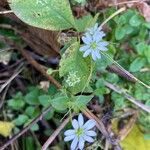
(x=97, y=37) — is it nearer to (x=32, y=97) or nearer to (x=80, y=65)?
(x=80, y=65)

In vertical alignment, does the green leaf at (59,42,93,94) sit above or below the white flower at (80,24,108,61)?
below

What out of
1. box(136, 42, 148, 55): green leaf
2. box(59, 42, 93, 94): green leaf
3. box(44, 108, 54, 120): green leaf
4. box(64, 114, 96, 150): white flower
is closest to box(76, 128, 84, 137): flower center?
box(64, 114, 96, 150): white flower

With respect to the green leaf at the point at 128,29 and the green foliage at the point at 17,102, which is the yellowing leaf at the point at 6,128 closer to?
the green foliage at the point at 17,102

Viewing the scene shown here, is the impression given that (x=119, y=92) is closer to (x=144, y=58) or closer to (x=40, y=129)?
(x=144, y=58)

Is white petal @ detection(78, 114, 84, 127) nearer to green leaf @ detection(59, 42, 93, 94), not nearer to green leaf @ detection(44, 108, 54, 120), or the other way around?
green leaf @ detection(59, 42, 93, 94)

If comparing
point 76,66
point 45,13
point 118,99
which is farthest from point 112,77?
point 45,13

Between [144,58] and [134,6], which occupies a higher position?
[134,6]

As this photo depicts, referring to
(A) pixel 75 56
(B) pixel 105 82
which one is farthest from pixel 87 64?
(B) pixel 105 82
